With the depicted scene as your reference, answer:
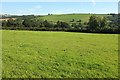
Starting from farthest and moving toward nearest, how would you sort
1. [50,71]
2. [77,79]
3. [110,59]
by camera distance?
[110,59], [50,71], [77,79]

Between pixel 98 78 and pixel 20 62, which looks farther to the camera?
pixel 20 62

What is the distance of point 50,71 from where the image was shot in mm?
12891

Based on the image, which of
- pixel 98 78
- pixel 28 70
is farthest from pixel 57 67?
pixel 98 78

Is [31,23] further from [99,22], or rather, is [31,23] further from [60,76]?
[60,76]

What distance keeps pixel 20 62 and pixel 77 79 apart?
433 cm

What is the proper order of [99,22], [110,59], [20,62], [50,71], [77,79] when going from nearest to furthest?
[77,79] → [50,71] → [20,62] → [110,59] → [99,22]

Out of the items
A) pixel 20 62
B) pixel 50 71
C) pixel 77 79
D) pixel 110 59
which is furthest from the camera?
pixel 110 59

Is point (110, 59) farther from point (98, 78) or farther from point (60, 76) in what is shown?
point (60, 76)

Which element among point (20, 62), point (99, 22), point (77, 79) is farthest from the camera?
point (99, 22)

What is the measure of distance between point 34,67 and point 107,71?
4.63 m

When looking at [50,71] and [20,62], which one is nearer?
[50,71]

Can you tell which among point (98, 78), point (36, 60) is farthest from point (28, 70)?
point (98, 78)

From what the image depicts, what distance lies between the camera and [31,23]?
89.9 metres

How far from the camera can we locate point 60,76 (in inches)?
482
